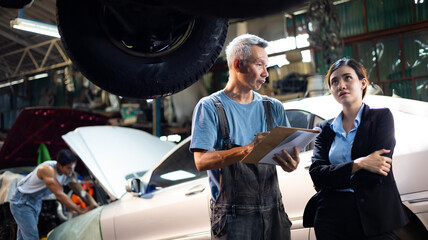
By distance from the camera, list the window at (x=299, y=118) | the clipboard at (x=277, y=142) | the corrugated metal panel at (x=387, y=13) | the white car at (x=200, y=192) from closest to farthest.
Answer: the clipboard at (x=277, y=142)
the white car at (x=200, y=192)
the window at (x=299, y=118)
the corrugated metal panel at (x=387, y=13)

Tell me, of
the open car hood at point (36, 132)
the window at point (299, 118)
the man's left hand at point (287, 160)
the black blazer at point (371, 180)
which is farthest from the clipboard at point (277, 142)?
the open car hood at point (36, 132)

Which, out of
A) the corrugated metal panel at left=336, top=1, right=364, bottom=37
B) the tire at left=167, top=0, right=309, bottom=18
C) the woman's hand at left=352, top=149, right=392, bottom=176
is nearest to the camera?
the tire at left=167, top=0, right=309, bottom=18

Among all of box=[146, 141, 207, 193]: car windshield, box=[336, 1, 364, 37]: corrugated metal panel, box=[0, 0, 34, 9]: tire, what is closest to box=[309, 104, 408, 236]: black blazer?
box=[0, 0, 34, 9]: tire

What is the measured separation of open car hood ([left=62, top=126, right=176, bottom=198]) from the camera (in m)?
4.29

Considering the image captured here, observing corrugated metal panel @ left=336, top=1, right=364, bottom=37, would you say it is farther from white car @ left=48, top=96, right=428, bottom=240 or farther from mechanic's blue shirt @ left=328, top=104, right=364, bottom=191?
mechanic's blue shirt @ left=328, top=104, right=364, bottom=191

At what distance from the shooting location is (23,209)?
5.20 meters

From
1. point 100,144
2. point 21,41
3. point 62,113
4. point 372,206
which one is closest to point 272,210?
point 372,206

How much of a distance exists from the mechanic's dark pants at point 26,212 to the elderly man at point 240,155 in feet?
11.7

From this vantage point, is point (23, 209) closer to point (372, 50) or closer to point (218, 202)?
point (218, 202)

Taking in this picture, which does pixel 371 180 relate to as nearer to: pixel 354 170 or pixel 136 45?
pixel 354 170

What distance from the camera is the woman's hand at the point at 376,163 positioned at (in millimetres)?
2098

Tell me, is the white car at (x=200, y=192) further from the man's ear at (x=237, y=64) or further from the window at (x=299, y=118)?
the man's ear at (x=237, y=64)

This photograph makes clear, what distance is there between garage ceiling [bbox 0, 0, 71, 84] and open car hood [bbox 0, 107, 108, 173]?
3.72 metres

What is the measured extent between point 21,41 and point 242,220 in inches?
457
